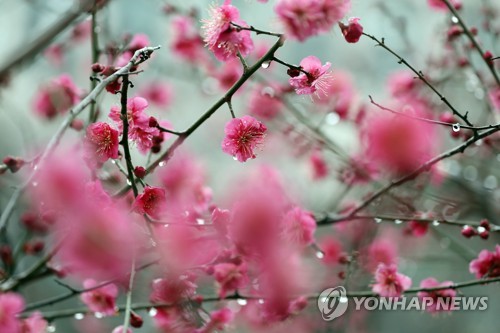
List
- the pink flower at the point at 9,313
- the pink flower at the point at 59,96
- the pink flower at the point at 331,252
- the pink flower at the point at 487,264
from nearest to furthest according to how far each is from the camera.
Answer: the pink flower at the point at 9,313 → the pink flower at the point at 487,264 → the pink flower at the point at 59,96 → the pink flower at the point at 331,252

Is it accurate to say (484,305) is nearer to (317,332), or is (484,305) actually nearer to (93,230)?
(317,332)

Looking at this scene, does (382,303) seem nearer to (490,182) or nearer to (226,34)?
(226,34)

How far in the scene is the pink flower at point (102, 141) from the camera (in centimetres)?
106

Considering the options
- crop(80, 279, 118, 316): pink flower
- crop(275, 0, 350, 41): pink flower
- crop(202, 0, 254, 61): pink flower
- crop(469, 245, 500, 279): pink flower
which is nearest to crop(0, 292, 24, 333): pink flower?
crop(80, 279, 118, 316): pink flower

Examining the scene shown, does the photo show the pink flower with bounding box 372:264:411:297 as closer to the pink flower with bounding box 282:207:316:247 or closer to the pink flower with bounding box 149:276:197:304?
the pink flower with bounding box 282:207:316:247

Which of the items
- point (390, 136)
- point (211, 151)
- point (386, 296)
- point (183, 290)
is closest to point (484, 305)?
point (386, 296)

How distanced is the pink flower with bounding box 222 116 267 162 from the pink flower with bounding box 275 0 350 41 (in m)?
0.19

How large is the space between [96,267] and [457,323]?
2.53 meters

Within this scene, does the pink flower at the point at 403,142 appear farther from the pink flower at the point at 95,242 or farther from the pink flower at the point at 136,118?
the pink flower at the point at 95,242

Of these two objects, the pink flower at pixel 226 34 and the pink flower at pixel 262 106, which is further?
the pink flower at pixel 262 106

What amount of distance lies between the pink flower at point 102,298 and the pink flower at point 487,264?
2.74 feet

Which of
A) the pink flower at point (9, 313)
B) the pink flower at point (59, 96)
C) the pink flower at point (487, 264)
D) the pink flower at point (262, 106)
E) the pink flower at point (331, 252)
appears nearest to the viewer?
the pink flower at point (9, 313)

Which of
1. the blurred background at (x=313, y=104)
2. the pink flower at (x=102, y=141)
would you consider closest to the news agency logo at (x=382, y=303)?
the blurred background at (x=313, y=104)

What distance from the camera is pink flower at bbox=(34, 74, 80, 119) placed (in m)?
1.61
